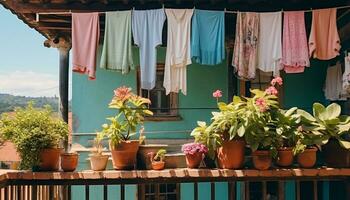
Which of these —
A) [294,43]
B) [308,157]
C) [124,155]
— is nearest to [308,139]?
[308,157]

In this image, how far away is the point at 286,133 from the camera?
399 centimetres

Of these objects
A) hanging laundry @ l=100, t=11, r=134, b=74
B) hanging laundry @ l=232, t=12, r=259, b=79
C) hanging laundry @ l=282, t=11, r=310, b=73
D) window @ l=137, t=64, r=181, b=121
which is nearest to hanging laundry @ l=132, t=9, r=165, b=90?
hanging laundry @ l=100, t=11, r=134, b=74

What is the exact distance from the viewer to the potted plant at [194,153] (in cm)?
403

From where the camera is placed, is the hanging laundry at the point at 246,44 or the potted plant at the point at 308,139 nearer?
the potted plant at the point at 308,139

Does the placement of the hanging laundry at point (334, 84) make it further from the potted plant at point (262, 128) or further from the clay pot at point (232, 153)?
the clay pot at point (232, 153)

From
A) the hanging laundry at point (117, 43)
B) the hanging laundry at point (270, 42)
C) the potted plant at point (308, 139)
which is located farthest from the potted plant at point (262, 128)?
the hanging laundry at point (117, 43)

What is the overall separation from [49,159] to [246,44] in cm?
345

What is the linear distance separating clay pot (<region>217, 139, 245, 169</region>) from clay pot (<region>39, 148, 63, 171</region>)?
1.64 metres

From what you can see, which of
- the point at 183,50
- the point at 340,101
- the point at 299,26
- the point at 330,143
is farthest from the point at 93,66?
the point at 340,101

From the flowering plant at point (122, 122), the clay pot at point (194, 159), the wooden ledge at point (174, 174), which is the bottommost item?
→ the wooden ledge at point (174, 174)

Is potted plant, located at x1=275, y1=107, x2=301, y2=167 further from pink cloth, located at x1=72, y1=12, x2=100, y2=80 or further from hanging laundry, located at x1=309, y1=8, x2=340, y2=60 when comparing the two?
pink cloth, located at x1=72, y1=12, x2=100, y2=80

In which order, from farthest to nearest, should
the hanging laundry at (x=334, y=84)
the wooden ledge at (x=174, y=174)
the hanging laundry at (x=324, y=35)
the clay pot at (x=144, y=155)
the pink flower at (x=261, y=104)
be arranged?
the hanging laundry at (x=334, y=84), the hanging laundry at (x=324, y=35), the clay pot at (x=144, y=155), the wooden ledge at (x=174, y=174), the pink flower at (x=261, y=104)

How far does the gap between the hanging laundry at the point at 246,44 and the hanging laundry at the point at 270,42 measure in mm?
81

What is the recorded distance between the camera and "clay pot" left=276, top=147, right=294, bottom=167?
13.3 ft
